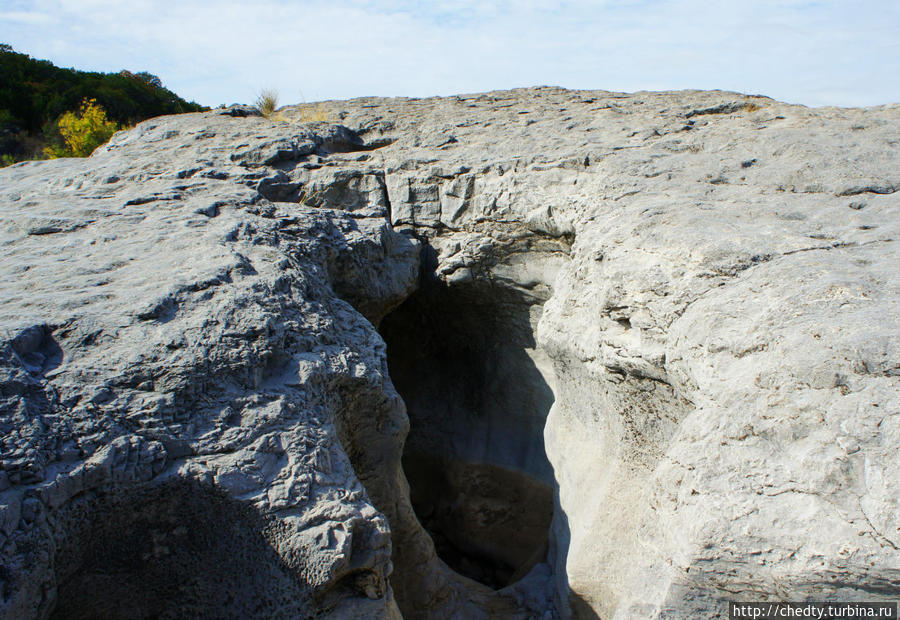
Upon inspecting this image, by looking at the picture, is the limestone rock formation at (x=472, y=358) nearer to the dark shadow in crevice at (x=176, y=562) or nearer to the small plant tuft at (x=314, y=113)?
the dark shadow in crevice at (x=176, y=562)

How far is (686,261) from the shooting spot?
2311mm

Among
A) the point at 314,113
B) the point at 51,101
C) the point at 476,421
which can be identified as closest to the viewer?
the point at 476,421

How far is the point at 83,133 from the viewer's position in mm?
9586

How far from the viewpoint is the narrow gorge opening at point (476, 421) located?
4059 mm

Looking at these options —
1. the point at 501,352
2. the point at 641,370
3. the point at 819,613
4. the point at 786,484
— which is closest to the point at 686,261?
the point at 641,370

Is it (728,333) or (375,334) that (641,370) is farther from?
(375,334)

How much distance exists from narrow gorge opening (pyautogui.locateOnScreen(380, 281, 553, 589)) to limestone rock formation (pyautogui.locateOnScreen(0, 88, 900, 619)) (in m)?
0.03

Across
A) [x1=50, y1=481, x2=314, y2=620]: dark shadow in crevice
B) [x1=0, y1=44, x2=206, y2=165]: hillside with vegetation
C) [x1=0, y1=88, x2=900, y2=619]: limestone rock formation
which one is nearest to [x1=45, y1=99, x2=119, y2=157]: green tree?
[x1=0, y1=44, x2=206, y2=165]: hillside with vegetation

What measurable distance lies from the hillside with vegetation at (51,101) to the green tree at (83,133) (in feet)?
0.99

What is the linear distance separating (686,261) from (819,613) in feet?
3.87

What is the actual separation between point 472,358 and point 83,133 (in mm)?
8255

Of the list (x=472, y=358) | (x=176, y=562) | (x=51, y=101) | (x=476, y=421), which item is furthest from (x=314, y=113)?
(x=51, y=101)

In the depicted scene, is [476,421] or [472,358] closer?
[472,358]

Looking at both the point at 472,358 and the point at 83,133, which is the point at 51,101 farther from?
the point at 472,358
